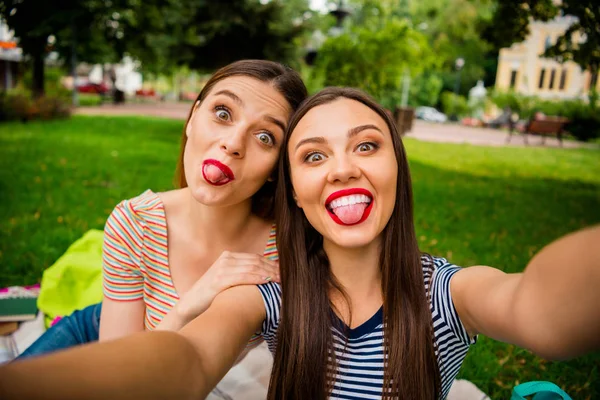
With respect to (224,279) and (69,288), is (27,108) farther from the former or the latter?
(224,279)

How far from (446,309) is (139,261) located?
131cm

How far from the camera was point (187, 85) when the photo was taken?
2336 inches

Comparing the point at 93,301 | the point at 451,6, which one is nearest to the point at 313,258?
the point at 93,301

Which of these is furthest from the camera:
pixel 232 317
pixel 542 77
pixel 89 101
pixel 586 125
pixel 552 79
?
pixel 542 77

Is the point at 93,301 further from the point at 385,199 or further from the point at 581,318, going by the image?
the point at 581,318

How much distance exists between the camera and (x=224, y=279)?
6.08 feet

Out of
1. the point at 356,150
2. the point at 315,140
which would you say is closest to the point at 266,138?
the point at 315,140

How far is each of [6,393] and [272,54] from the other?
41.7 feet

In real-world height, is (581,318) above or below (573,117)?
above

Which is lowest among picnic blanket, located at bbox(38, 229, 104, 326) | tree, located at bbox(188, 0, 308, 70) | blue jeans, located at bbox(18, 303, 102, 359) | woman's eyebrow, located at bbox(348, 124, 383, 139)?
picnic blanket, located at bbox(38, 229, 104, 326)

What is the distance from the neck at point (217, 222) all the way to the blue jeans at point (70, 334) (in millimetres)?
843

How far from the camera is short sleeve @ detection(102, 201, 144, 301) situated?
7.13ft

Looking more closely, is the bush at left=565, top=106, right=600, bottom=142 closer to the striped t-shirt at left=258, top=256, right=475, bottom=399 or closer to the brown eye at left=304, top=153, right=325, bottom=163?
the striped t-shirt at left=258, top=256, right=475, bottom=399

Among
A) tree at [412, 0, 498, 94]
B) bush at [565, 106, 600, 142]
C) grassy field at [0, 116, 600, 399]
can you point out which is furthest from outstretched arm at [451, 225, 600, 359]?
tree at [412, 0, 498, 94]
